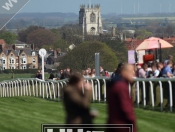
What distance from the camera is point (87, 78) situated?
24.4 meters

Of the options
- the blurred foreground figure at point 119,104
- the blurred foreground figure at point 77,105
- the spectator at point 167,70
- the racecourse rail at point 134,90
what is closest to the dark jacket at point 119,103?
the blurred foreground figure at point 119,104

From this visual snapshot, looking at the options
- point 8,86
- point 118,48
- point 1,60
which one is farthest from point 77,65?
point 8,86

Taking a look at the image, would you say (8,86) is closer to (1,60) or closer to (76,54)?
(76,54)

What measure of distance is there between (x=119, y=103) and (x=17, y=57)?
537 feet

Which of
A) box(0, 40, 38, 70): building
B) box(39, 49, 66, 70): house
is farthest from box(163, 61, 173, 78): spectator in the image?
box(39, 49, 66, 70): house

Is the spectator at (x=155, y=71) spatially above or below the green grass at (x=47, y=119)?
above

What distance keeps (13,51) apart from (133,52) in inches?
5753

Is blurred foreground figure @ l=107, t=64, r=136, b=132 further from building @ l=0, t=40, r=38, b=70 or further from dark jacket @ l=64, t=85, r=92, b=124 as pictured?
building @ l=0, t=40, r=38, b=70

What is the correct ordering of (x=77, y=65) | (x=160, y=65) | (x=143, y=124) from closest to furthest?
(x=143, y=124)
(x=160, y=65)
(x=77, y=65)

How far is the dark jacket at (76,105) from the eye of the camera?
10023mm

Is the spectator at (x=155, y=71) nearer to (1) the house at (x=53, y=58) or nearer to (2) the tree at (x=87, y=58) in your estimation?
(2) the tree at (x=87, y=58)

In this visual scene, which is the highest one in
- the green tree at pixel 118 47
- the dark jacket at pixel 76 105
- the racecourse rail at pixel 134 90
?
the green tree at pixel 118 47

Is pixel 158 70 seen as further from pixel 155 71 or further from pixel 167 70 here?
pixel 167 70

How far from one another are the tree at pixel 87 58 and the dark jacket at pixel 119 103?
9336 centimetres
